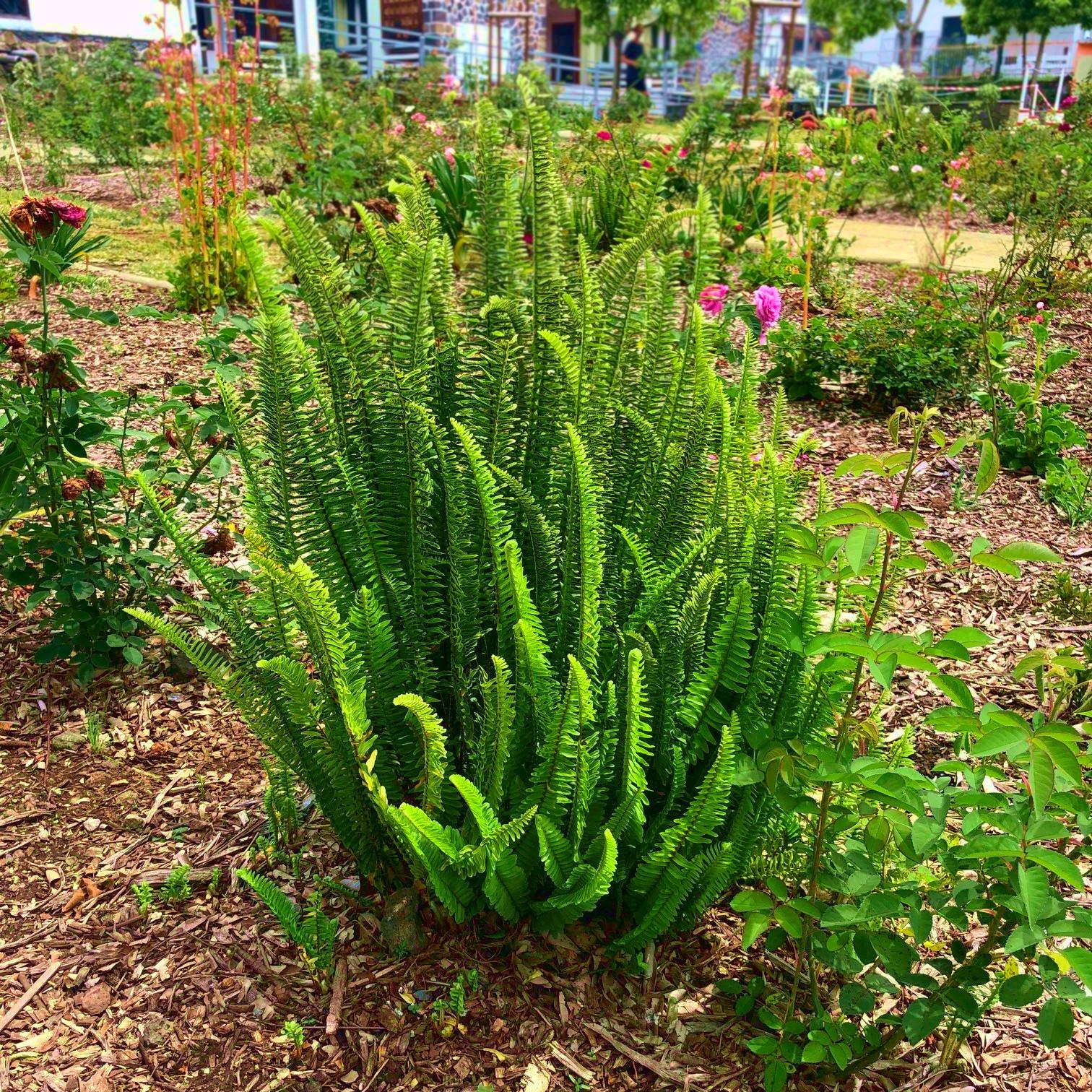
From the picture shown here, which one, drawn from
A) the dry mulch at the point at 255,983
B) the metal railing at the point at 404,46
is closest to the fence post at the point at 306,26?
the metal railing at the point at 404,46

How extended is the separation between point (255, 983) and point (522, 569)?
33.0 inches

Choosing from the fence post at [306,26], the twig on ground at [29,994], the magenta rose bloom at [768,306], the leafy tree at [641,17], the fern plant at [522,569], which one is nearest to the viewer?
the fern plant at [522,569]

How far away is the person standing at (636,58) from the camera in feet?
108

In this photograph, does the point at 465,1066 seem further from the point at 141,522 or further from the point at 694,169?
the point at 694,169

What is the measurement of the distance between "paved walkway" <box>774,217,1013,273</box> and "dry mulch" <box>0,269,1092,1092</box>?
560 cm

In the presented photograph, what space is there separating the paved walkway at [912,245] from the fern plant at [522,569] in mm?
5306

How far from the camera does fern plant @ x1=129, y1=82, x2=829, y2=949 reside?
4.97 ft

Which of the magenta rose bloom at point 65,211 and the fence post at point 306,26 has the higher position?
the fence post at point 306,26

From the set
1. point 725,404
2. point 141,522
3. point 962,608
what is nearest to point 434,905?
point 725,404

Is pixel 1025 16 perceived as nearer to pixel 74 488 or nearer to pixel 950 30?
pixel 950 30

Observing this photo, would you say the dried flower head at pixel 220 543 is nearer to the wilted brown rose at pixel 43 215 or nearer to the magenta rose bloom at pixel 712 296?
the wilted brown rose at pixel 43 215

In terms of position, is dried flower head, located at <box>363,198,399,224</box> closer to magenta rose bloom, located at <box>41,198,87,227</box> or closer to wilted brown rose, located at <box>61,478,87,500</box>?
magenta rose bloom, located at <box>41,198,87,227</box>

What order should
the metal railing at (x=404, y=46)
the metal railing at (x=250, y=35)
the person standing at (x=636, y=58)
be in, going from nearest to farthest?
the metal railing at (x=250, y=35)
the metal railing at (x=404, y=46)
the person standing at (x=636, y=58)

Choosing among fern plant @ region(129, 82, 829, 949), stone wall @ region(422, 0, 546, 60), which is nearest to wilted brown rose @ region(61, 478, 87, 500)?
fern plant @ region(129, 82, 829, 949)
